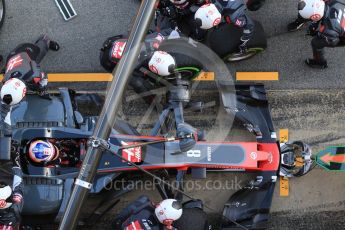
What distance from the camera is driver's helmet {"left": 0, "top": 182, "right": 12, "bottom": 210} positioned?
18.7 ft

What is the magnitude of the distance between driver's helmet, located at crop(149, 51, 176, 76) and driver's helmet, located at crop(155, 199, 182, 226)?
A: 1582 millimetres

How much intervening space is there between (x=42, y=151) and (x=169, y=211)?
5.36ft

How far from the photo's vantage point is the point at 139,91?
23.3 feet

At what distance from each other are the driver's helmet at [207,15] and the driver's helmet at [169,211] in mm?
2256

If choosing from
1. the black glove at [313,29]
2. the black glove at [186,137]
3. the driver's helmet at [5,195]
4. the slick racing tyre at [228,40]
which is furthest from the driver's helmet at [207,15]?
the driver's helmet at [5,195]

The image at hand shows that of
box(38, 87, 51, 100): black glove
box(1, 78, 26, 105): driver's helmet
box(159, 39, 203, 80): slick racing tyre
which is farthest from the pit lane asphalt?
box(1, 78, 26, 105): driver's helmet

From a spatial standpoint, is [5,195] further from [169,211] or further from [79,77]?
[79,77]

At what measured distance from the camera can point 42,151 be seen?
5.75 m

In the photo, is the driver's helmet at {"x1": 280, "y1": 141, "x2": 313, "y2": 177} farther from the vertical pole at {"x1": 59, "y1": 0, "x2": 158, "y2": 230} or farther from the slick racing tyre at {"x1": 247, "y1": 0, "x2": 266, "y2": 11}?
the vertical pole at {"x1": 59, "y1": 0, "x2": 158, "y2": 230}

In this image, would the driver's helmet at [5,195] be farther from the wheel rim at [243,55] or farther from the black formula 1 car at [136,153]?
the wheel rim at [243,55]

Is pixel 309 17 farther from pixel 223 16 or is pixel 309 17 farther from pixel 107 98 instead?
pixel 107 98

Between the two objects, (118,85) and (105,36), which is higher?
(105,36)

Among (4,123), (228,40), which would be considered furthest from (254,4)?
(4,123)

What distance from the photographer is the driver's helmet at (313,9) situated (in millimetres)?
6355
